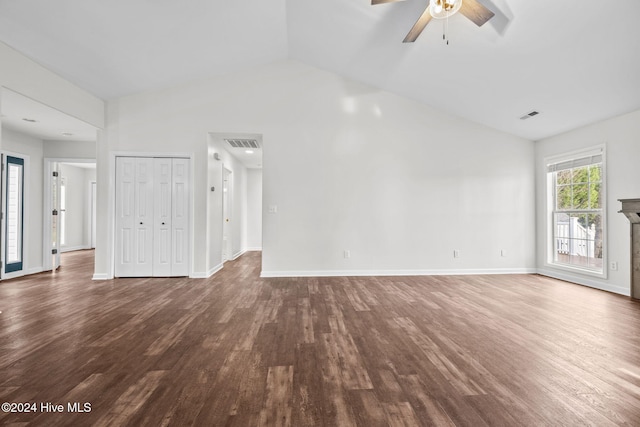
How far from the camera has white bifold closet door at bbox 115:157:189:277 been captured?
4.89 meters

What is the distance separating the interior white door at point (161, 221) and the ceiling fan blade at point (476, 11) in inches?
181

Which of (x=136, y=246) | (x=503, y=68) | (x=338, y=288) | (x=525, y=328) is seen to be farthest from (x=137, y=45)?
(x=525, y=328)

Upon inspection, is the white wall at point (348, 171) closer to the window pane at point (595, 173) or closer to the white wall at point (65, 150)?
the window pane at point (595, 173)

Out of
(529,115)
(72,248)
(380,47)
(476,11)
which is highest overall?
(380,47)

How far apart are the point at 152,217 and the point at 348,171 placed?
134 inches

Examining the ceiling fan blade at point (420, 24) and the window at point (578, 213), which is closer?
the ceiling fan blade at point (420, 24)

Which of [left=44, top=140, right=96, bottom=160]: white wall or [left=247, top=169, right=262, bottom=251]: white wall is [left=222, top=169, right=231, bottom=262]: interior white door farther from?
[left=44, top=140, right=96, bottom=160]: white wall

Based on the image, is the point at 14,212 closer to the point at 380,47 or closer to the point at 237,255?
the point at 237,255

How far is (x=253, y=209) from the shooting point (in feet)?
29.2

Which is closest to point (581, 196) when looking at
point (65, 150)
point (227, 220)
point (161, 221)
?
point (227, 220)

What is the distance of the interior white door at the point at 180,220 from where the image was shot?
16.2ft

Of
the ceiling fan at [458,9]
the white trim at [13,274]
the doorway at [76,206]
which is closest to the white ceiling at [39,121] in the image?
the doorway at [76,206]

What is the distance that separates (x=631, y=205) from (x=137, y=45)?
6.63 meters

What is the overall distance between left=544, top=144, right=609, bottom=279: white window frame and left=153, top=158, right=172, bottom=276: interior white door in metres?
6.53
